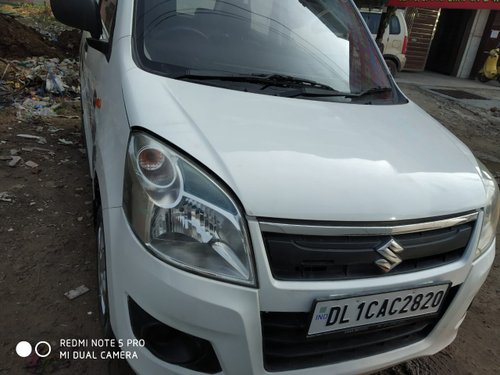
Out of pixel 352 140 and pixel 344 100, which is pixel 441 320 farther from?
pixel 344 100

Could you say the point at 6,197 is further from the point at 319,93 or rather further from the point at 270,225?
the point at 270,225

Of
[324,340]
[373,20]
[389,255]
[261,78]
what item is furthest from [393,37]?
[324,340]

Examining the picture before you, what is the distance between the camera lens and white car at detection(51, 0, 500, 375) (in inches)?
48.3

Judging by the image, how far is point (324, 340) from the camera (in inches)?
53.7

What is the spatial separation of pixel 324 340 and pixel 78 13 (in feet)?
6.15

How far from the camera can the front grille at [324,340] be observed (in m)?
1.28

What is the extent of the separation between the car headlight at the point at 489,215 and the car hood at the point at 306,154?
0.19 feet

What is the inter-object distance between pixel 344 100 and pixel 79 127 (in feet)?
11.8

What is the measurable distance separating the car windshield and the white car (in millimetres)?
27

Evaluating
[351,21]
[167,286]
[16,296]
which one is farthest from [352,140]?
[16,296]

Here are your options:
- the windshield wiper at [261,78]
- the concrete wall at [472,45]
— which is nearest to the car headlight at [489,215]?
the windshield wiper at [261,78]

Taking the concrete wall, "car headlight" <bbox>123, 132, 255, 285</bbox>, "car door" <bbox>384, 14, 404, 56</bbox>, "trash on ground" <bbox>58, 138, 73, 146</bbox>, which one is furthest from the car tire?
"car headlight" <bbox>123, 132, 255, 285</bbox>

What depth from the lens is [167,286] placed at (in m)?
1.19

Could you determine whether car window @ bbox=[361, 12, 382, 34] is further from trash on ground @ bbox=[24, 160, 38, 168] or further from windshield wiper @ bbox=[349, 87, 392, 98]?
trash on ground @ bbox=[24, 160, 38, 168]
